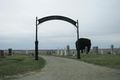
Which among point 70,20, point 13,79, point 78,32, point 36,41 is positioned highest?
point 70,20

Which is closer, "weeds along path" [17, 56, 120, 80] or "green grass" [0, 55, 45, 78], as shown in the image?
"weeds along path" [17, 56, 120, 80]

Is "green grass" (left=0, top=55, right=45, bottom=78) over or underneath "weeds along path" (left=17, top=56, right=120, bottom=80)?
underneath

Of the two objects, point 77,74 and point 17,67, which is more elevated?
point 77,74

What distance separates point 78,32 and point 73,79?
1348 cm

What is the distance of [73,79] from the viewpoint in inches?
226

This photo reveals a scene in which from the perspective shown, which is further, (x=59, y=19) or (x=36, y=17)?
(x=59, y=19)

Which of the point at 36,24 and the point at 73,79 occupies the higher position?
the point at 36,24

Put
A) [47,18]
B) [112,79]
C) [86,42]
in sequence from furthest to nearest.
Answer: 1. [86,42]
2. [47,18]
3. [112,79]

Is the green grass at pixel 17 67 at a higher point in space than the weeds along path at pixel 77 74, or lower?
lower

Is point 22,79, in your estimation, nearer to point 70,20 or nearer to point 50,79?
point 50,79

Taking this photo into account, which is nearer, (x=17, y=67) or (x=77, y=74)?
(x=77, y=74)

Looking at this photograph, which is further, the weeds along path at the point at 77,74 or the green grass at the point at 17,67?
the green grass at the point at 17,67

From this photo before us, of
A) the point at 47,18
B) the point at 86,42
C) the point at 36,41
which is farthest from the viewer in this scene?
the point at 86,42

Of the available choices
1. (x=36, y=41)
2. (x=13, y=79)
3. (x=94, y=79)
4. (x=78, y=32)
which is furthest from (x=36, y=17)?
(x=94, y=79)
